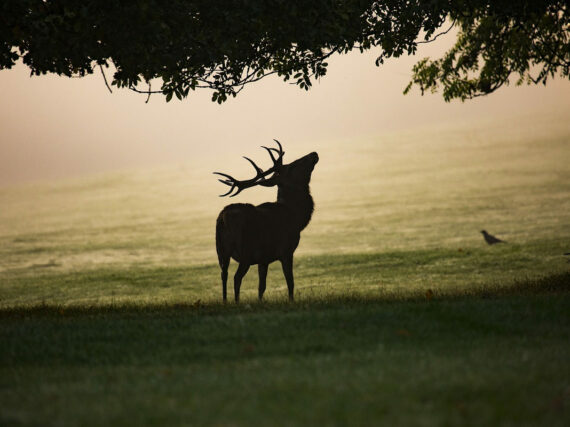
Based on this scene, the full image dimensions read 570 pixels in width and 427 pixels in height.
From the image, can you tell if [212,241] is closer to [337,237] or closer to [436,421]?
[337,237]

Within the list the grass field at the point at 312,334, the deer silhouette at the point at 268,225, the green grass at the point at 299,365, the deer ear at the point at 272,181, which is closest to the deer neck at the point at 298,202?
the deer silhouette at the point at 268,225

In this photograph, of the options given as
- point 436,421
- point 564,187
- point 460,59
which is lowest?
point 436,421

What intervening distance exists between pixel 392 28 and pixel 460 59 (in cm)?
539

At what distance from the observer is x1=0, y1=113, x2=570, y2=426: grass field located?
6.73 m

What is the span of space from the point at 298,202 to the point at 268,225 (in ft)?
3.29

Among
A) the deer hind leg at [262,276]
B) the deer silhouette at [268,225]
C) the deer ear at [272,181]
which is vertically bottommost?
the deer hind leg at [262,276]

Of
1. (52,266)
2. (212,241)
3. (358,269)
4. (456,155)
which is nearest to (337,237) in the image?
(212,241)

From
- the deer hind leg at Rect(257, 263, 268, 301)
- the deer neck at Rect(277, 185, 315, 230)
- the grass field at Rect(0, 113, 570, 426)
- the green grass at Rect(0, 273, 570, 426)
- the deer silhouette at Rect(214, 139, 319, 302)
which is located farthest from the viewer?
the deer neck at Rect(277, 185, 315, 230)

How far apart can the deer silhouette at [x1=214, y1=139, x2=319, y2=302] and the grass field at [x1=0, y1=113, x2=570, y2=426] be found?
922 millimetres

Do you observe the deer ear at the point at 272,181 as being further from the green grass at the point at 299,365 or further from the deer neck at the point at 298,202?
the green grass at the point at 299,365

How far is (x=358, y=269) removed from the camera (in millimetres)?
25719

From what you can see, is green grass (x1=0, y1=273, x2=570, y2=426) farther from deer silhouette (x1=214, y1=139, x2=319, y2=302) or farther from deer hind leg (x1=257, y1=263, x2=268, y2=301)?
deer hind leg (x1=257, y1=263, x2=268, y2=301)

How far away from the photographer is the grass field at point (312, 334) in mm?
6734

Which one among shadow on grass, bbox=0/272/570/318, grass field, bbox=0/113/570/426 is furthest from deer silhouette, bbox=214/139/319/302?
grass field, bbox=0/113/570/426
